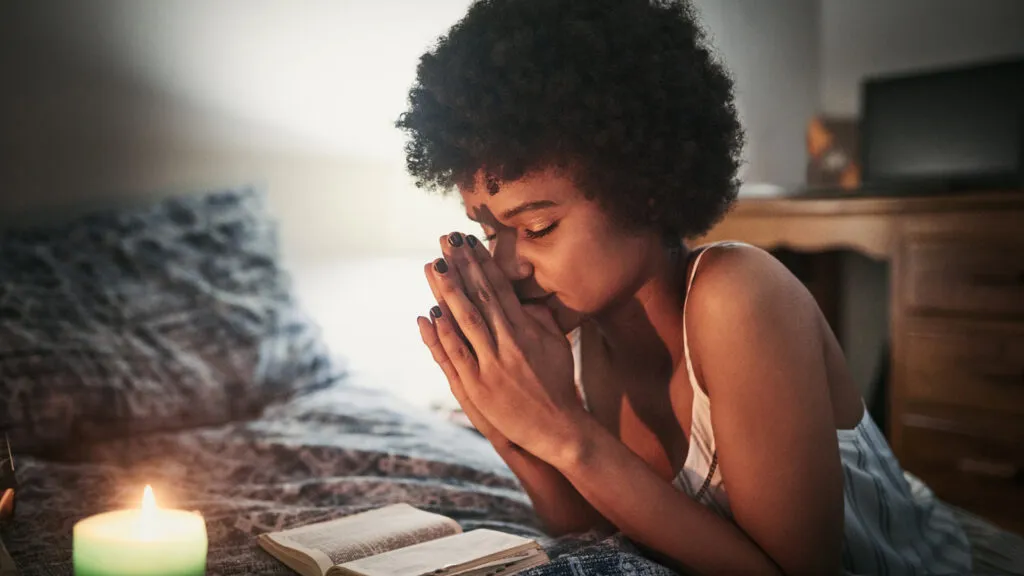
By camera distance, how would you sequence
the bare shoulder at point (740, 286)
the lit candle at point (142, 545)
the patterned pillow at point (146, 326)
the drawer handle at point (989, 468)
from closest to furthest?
the lit candle at point (142, 545) < the bare shoulder at point (740, 286) < the patterned pillow at point (146, 326) < the drawer handle at point (989, 468)

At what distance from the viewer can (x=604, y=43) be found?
2.38 feet

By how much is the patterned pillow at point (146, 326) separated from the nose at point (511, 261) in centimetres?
74

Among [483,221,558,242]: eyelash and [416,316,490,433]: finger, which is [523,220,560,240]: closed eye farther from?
[416,316,490,433]: finger

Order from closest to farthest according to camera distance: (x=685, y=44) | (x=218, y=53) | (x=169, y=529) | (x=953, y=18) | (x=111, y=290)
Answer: (x=169, y=529) → (x=685, y=44) → (x=111, y=290) → (x=218, y=53) → (x=953, y=18)

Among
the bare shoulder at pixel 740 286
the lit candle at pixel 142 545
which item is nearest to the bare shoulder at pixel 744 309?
the bare shoulder at pixel 740 286

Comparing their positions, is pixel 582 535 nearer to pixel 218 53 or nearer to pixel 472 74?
pixel 472 74

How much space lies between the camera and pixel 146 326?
55.1 inches

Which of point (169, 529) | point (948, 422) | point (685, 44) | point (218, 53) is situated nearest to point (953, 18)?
point (948, 422)

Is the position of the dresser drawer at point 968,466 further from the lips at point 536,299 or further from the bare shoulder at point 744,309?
the lips at point 536,299

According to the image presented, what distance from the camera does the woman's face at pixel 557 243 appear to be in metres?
0.75

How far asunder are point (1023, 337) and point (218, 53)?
1.43 metres

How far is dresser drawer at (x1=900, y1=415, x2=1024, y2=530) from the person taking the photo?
1.50 meters

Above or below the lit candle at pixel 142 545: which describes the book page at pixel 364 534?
below

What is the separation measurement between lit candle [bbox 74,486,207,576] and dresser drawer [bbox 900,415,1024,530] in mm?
1331
